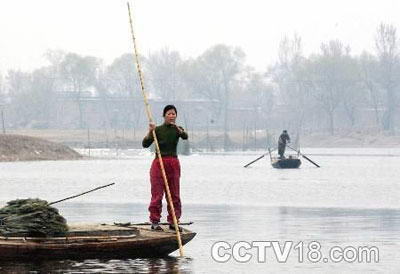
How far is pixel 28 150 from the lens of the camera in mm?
76500

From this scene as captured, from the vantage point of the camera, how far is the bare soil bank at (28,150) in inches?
2945

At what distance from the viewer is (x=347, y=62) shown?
150 meters

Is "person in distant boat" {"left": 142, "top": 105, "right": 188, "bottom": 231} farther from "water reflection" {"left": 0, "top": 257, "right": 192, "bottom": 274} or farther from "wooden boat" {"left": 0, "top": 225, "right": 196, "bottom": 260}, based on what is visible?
"water reflection" {"left": 0, "top": 257, "right": 192, "bottom": 274}

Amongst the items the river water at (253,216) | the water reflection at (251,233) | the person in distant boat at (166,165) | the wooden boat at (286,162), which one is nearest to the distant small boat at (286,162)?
the wooden boat at (286,162)

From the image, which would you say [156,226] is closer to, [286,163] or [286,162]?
[286,162]

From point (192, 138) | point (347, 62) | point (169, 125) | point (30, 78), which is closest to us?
point (169, 125)

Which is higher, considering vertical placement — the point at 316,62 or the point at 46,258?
the point at 316,62

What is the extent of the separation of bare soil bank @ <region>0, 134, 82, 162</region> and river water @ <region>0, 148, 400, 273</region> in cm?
2185

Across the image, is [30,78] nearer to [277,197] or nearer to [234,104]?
[234,104]

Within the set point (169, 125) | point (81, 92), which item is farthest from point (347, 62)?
point (169, 125)

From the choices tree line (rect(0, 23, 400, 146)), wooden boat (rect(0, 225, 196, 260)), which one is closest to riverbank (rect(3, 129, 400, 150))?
tree line (rect(0, 23, 400, 146))

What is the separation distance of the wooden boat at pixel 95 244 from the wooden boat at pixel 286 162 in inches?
1786

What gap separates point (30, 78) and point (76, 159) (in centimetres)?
10807

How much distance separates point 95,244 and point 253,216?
10.7 metres
